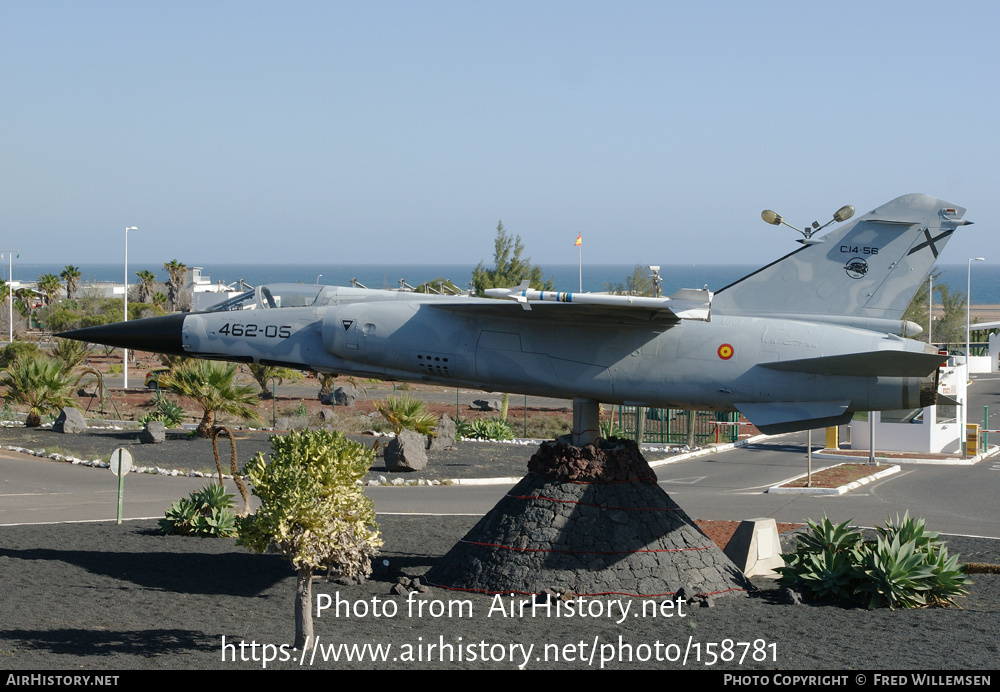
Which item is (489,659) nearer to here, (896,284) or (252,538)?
(252,538)

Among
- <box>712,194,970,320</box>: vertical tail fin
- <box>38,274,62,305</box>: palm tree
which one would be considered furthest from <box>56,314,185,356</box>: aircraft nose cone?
<box>38,274,62,305</box>: palm tree

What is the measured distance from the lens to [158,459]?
2995 centimetres

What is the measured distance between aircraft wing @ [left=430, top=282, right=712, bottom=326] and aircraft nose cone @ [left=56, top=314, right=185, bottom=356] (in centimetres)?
492

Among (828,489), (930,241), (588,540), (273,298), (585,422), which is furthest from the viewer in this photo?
(828,489)

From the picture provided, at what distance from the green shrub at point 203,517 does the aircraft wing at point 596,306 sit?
7512mm

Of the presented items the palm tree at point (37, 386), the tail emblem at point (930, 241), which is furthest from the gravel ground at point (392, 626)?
the palm tree at point (37, 386)

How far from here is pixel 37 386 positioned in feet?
114

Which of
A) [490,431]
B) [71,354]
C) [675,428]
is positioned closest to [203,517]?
[490,431]

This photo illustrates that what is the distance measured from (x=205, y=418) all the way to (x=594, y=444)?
2111 centimetres

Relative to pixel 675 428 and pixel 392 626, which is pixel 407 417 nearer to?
pixel 675 428

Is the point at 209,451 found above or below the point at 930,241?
below

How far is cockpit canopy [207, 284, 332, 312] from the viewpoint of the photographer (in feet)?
54.0

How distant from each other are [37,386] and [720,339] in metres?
28.8

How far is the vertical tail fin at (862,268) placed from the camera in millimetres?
14078
